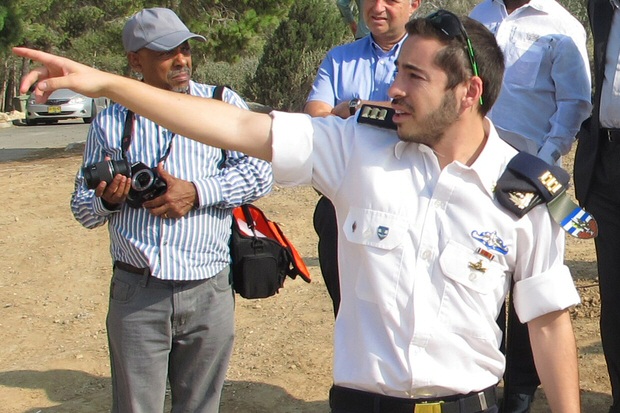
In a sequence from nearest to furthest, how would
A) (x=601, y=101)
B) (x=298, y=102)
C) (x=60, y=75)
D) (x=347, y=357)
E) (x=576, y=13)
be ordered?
(x=60, y=75) < (x=347, y=357) < (x=601, y=101) < (x=298, y=102) < (x=576, y=13)

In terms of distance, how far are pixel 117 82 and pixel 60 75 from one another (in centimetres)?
15

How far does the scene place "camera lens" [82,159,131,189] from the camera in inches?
137

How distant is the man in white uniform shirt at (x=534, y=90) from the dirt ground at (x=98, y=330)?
512 millimetres

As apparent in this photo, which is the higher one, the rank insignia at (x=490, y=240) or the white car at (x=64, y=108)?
the rank insignia at (x=490, y=240)

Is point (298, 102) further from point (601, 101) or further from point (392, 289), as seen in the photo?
point (392, 289)

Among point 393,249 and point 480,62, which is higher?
point 480,62

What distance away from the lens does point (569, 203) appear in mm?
2553

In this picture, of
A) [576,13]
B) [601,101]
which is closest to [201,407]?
[601,101]

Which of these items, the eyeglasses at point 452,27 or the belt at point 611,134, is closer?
the eyeglasses at point 452,27

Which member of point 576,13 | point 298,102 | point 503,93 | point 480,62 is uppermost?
point 480,62

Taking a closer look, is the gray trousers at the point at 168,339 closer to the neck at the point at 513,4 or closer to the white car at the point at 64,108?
the neck at the point at 513,4

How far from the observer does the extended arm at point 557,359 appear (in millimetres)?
2559

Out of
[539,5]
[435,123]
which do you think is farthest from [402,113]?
[539,5]

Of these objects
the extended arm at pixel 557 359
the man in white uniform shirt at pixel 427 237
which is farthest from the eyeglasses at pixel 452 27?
the extended arm at pixel 557 359
